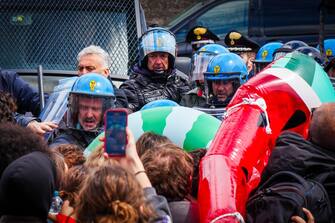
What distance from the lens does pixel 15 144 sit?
14.1ft

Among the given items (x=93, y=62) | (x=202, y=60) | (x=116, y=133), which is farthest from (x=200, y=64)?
(x=116, y=133)

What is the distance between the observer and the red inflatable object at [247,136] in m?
4.87

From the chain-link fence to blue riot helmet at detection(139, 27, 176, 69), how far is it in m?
0.61

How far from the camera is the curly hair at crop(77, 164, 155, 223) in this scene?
386 cm

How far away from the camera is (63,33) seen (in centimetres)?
931

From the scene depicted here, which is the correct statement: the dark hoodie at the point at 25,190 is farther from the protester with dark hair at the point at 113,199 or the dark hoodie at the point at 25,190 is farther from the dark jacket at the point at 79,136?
the dark jacket at the point at 79,136

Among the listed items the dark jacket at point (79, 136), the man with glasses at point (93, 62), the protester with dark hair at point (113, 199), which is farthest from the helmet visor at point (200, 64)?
the protester with dark hair at point (113, 199)

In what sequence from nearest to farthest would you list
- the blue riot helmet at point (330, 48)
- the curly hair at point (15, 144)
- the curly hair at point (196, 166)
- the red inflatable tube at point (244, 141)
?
the curly hair at point (15, 144)
the red inflatable tube at point (244, 141)
the curly hair at point (196, 166)
the blue riot helmet at point (330, 48)

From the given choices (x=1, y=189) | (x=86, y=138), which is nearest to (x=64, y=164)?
(x=1, y=189)

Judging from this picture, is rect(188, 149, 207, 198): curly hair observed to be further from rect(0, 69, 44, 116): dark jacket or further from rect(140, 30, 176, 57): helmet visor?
rect(140, 30, 176, 57): helmet visor

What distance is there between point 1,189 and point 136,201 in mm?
528

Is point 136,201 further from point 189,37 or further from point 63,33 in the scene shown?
point 189,37

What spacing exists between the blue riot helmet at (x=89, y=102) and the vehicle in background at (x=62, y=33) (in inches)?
93.0

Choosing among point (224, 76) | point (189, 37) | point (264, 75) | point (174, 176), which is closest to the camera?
point (174, 176)
